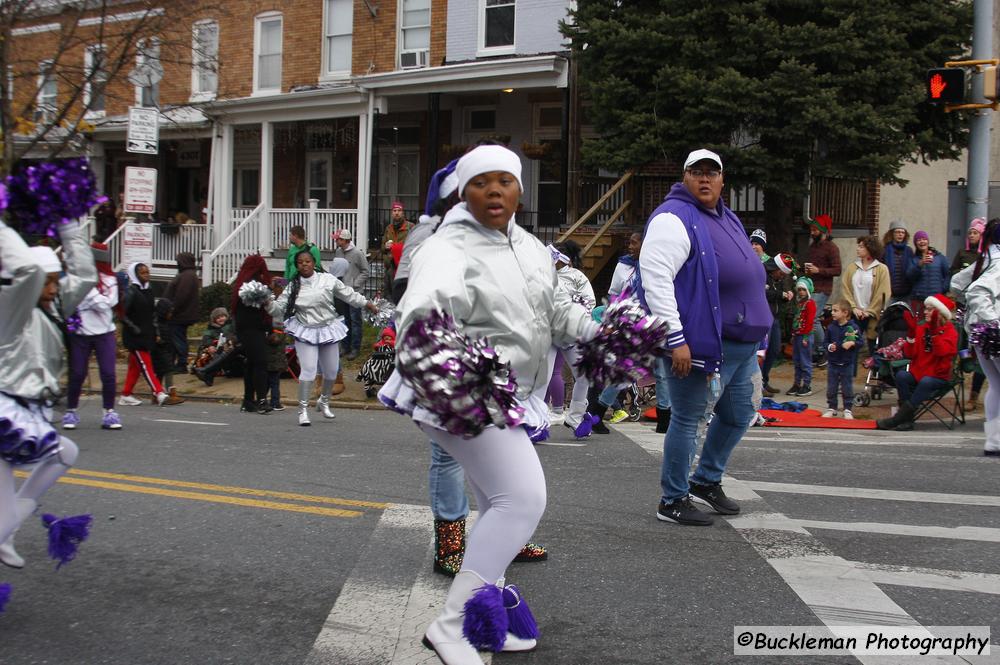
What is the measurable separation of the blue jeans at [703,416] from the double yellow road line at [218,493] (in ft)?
6.26

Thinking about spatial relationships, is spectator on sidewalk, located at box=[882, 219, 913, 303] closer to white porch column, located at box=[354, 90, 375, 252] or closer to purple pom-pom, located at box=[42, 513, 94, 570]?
purple pom-pom, located at box=[42, 513, 94, 570]

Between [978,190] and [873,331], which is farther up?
[978,190]

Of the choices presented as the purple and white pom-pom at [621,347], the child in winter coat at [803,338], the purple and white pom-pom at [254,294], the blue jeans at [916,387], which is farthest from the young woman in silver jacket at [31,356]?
the child in winter coat at [803,338]

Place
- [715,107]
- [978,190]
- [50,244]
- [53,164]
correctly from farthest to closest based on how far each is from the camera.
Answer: [715,107], [978,190], [50,244], [53,164]

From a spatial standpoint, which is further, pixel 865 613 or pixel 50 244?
pixel 50 244

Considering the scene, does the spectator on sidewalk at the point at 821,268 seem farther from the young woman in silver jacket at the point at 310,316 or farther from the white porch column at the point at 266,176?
the white porch column at the point at 266,176

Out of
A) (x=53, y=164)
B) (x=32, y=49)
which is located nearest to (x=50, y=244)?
(x=53, y=164)

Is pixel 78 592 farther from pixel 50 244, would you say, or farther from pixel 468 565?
pixel 468 565

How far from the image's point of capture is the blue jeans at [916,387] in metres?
10.3

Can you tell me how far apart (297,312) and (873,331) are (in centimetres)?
782

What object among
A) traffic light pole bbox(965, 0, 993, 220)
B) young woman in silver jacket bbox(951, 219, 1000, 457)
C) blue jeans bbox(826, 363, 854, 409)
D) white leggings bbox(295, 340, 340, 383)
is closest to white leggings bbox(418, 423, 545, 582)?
young woman in silver jacket bbox(951, 219, 1000, 457)

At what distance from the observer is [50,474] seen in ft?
14.7

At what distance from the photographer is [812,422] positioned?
1096 cm

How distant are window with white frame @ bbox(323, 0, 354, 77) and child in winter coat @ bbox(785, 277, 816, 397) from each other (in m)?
14.4
